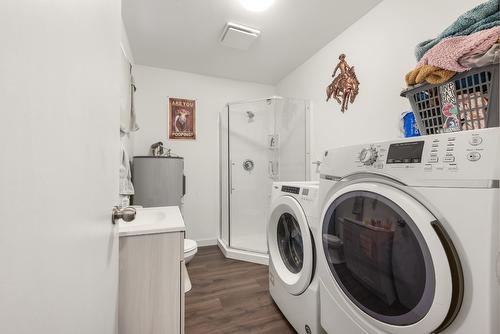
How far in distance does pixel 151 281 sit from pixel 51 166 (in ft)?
3.18

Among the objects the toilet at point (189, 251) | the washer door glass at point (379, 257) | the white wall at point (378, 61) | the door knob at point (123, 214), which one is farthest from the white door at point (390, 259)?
the toilet at point (189, 251)

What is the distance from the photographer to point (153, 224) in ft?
3.85

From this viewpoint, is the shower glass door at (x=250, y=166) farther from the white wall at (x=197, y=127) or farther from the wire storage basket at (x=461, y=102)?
the wire storage basket at (x=461, y=102)

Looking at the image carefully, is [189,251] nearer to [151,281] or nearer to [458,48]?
[151,281]

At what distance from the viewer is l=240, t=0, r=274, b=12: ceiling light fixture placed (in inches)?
63.1

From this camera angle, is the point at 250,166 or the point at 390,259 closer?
the point at 390,259

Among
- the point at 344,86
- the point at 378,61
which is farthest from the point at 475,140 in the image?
the point at 344,86

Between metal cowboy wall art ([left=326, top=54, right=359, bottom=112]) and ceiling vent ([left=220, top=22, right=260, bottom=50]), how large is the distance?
84 centimetres

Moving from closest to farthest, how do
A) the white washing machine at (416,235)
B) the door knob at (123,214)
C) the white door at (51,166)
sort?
1. the white door at (51,166)
2. the white washing machine at (416,235)
3. the door knob at (123,214)

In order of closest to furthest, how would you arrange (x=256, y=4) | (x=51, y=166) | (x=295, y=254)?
(x=51, y=166) → (x=295, y=254) → (x=256, y=4)

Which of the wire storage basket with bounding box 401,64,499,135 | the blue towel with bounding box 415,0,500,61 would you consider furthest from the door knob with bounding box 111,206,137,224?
the blue towel with bounding box 415,0,500,61

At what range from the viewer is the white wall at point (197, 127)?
260cm

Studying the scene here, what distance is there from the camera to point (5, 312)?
9.4 inches

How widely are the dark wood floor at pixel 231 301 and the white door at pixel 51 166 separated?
42.0 inches
